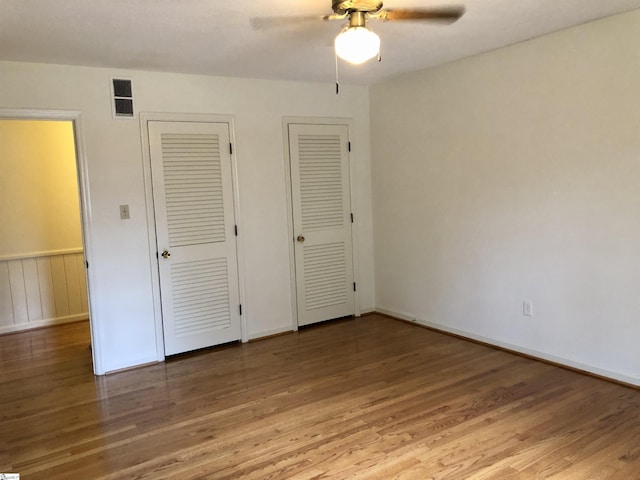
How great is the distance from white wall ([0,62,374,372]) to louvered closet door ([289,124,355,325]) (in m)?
0.15

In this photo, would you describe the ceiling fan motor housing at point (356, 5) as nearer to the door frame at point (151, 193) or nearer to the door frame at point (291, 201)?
the door frame at point (151, 193)

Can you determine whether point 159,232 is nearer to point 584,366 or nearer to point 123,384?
point 123,384

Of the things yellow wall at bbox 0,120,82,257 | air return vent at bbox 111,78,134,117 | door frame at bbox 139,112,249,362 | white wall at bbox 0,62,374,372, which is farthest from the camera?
yellow wall at bbox 0,120,82,257

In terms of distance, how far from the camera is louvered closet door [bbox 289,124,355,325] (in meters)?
4.83

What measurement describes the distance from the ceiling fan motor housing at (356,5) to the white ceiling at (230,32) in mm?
334

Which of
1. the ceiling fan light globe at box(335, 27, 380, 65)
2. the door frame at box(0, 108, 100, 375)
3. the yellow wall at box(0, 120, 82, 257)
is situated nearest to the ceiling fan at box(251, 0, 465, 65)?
the ceiling fan light globe at box(335, 27, 380, 65)

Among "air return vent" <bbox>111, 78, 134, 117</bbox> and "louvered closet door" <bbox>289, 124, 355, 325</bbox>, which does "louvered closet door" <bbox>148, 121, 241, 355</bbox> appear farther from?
"louvered closet door" <bbox>289, 124, 355, 325</bbox>

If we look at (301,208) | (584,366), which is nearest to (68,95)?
(301,208)

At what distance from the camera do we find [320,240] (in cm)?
499

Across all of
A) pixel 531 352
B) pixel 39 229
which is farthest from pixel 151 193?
pixel 531 352

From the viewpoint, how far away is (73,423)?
3.11 metres

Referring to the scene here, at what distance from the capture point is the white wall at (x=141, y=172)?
3.77 m

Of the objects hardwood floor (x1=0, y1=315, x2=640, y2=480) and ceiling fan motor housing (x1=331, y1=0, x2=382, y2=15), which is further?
hardwood floor (x1=0, y1=315, x2=640, y2=480)

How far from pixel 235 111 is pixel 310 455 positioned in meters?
2.99
